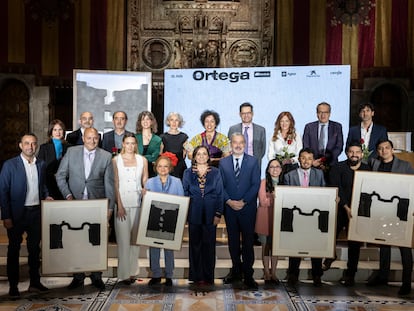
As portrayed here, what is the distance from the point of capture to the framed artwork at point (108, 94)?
8508 mm

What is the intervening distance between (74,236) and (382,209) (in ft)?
10.3

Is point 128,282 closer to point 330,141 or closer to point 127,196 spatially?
point 127,196

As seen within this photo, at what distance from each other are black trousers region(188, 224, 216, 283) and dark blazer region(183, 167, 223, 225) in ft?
0.31

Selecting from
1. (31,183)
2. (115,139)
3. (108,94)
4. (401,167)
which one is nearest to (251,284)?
(401,167)

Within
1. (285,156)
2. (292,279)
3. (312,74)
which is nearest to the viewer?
(292,279)

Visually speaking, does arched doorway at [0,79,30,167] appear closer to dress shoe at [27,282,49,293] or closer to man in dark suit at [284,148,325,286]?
dress shoe at [27,282,49,293]

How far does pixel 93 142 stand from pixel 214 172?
1281mm

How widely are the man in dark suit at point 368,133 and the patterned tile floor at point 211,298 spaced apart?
1.68 meters

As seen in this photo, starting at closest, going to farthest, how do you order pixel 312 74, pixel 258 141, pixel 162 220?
pixel 162 220
pixel 258 141
pixel 312 74

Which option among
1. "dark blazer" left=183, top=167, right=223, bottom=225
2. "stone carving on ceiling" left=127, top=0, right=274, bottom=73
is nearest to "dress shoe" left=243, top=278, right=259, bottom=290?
"dark blazer" left=183, top=167, right=223, bottom=225

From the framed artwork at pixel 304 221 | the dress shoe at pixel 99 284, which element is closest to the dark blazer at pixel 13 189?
the dress shoe at pixel 99 284

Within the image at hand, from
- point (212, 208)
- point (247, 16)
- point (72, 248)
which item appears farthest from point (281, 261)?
point (247, 16)

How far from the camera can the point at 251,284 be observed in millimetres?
5898

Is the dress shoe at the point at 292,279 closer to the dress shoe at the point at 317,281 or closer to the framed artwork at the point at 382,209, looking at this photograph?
the dress shoe at the point at 317,281
